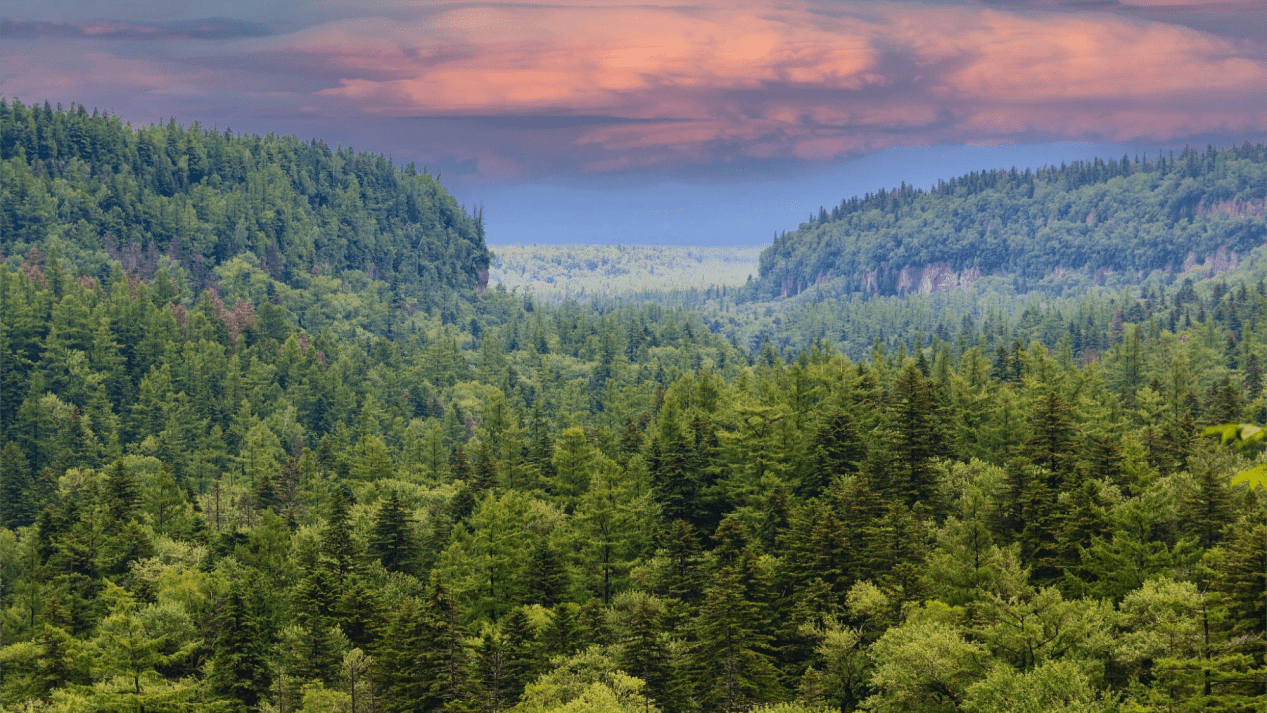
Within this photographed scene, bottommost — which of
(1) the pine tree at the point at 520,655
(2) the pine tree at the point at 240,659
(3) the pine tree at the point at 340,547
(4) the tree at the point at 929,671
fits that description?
(2) the pine tree at the point at 240,659

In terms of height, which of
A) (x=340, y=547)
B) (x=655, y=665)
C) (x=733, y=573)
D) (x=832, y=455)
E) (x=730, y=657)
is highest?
(x=832, y=455)

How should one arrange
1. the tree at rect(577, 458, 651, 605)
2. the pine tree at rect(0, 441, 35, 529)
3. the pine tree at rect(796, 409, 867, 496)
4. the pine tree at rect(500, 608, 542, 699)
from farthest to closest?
the pine tree at rect(0, 441, 35, 529) → the pine tree at rect(796, 409, 867, 496) → the tree at rect(577, 458, 651, 605) → the pine tree at rect(500, 608, 542, 699)

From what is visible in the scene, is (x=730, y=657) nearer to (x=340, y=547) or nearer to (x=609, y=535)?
(x=609, y=535)

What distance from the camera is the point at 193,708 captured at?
85.1 metres

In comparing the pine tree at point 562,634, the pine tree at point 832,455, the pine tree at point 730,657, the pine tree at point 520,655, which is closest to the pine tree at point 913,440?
the pine tree at point 832,455

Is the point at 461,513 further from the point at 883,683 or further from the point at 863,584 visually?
the point at 883,683

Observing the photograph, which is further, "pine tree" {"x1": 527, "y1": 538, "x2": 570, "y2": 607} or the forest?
"pine tree" {"x1": 527, "y1": 538, "x2": 570, "y2": 607}

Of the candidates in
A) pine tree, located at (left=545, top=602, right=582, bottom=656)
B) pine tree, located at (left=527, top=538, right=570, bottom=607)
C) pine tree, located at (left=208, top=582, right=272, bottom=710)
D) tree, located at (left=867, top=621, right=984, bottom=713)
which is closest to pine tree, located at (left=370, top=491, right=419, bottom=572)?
pine tree, located at (left=527, top=538, right=570, bottom=607)

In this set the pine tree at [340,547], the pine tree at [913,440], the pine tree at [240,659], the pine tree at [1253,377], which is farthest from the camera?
the pine tree at [1253,377]

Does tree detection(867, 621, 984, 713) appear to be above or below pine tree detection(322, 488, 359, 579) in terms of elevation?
above

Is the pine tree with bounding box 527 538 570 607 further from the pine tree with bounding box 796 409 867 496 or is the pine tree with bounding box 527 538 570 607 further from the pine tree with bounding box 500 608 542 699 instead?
the pine tree with bounding box 796 409 867 496

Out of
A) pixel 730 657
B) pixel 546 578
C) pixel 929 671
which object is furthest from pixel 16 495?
pixel 929 671

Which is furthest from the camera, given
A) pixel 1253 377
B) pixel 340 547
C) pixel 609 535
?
pixel 1253 377

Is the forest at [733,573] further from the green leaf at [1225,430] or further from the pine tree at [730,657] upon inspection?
the green leaf at [1225,430]
